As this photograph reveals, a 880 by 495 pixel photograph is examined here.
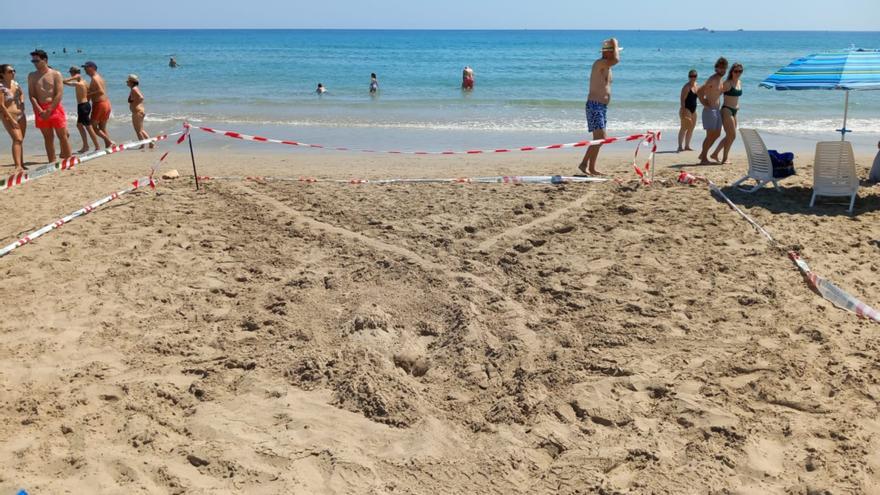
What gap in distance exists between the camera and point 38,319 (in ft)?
16.3

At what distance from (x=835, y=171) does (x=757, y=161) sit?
86cm

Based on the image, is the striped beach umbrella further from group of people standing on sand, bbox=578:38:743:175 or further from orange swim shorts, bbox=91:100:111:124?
orange swim shorts, bbox=91:100:111:124

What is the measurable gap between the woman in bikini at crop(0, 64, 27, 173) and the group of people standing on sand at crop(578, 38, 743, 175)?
762 centimetres

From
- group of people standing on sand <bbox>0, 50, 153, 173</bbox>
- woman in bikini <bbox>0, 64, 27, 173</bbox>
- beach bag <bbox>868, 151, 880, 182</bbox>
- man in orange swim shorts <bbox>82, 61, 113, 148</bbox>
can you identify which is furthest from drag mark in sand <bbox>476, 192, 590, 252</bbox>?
man in orange swim shorts <bbox>82, 61, 113, 148</bbox>

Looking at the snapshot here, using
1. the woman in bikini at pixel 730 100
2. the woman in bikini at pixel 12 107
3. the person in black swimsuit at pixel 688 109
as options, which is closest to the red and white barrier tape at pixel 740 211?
the woman in bikini at pixel 730 100

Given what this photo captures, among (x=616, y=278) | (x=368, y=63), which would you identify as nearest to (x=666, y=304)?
(x=616, y=278)

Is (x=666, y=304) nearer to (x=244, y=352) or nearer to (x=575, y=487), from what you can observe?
(x=575, y=487)

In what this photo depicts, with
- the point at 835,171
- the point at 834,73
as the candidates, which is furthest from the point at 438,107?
the point at 834,73

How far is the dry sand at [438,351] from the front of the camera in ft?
11.5

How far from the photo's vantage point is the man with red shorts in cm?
977

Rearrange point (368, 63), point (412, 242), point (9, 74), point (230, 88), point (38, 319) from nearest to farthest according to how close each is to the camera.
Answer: point (38, 319) → point (412, 242) → point (9, 74) → point (230, 88) → point (368, 63)

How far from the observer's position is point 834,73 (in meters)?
7.18

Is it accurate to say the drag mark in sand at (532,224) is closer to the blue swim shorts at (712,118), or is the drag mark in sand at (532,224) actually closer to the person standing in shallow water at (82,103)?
the blue swim shorts at (712,118)

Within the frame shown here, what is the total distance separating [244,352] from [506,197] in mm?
4124
